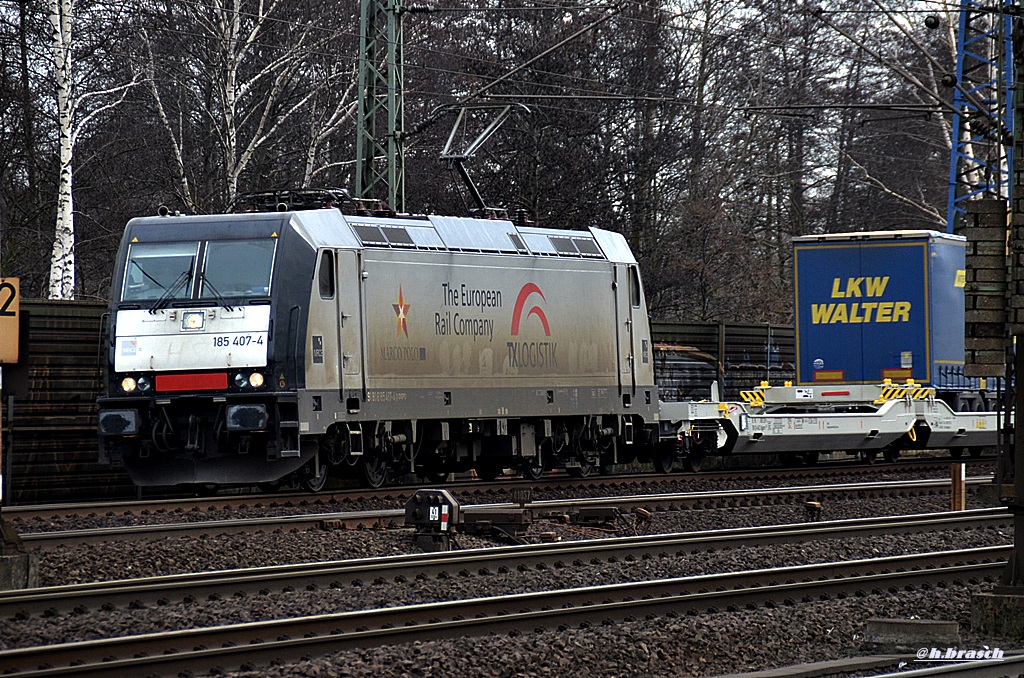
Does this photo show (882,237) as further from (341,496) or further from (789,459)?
(341,496)

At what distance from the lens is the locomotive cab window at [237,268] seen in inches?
692

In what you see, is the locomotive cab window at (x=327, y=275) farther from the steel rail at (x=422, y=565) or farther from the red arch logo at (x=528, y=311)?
the steel rail at (x=422, y=565)

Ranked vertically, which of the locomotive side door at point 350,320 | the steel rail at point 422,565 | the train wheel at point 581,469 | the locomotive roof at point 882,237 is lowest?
the steel rail at point 422,565

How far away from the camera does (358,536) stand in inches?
552

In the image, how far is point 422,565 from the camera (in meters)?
11.8

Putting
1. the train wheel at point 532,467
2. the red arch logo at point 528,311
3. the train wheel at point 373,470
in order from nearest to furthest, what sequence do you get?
the train wheel at point 373,470, the red arch logo at point 528,311, the train wheel at point 532,467

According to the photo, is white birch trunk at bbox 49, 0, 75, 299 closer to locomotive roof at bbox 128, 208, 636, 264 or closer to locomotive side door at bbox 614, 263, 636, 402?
locomotive roof at bbox 128, 208, 636, 264

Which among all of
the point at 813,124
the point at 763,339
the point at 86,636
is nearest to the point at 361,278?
the point at 86,636

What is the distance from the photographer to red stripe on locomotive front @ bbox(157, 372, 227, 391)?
57.0 feet

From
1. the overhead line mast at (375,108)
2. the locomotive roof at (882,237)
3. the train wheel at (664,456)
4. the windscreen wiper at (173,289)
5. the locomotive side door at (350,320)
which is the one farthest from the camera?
the locomotive roof at (882,237)

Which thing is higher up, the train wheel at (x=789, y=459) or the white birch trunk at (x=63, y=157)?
the white birch trunk at (x=63, y=157)

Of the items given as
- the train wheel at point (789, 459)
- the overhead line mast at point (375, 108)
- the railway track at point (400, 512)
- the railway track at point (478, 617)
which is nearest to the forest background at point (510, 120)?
the overhead line mast at point (375, 108)

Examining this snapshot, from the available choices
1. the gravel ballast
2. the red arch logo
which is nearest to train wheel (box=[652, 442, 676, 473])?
the red arch logo

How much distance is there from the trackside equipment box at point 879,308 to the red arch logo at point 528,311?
22.5 feet
